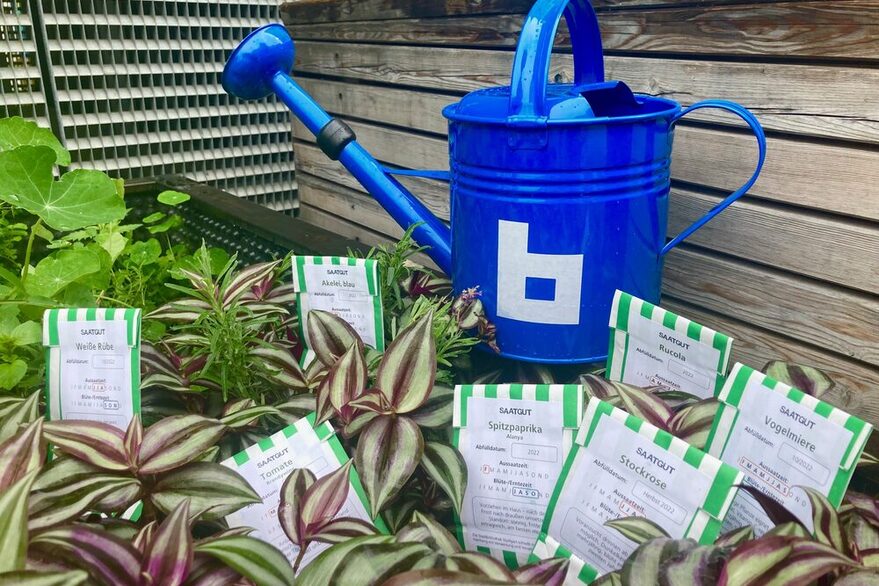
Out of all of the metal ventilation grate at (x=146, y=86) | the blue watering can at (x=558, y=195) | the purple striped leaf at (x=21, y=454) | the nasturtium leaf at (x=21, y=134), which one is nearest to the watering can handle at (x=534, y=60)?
the blue watering can at (x=558, y=195)

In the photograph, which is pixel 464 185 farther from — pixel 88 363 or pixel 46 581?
pixel 46 581

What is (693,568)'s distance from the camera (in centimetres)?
49

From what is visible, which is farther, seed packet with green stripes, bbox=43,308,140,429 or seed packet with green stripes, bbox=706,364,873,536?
seed packet with green stripes, bbox=43,308,140,429

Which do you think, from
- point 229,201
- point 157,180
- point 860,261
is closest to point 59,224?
point 229,201

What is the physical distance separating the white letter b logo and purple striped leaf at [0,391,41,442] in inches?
22.7

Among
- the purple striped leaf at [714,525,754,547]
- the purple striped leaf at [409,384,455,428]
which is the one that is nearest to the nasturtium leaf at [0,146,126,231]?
the purple striped leaf at [409,384,455,428]

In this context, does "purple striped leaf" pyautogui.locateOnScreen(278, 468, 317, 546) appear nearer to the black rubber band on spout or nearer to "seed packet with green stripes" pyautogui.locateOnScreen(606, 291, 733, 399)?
"seed packet with green stripes" pyautogui.locateOnScreen(606, 291, 733, 399)

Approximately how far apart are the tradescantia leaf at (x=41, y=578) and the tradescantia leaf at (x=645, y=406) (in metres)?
0.51

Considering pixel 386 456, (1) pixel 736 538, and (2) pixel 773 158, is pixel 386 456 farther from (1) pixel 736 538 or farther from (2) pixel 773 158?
(2) pixel 773 158

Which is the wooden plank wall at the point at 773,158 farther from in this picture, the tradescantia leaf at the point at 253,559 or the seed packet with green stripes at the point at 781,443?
the tradescantia leaf at the point at 253,559

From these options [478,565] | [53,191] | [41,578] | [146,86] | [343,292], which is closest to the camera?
[41,578]

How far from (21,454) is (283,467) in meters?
0.23

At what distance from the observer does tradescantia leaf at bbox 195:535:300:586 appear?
0.50 m

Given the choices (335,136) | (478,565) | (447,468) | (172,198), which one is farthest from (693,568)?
(172,198)
